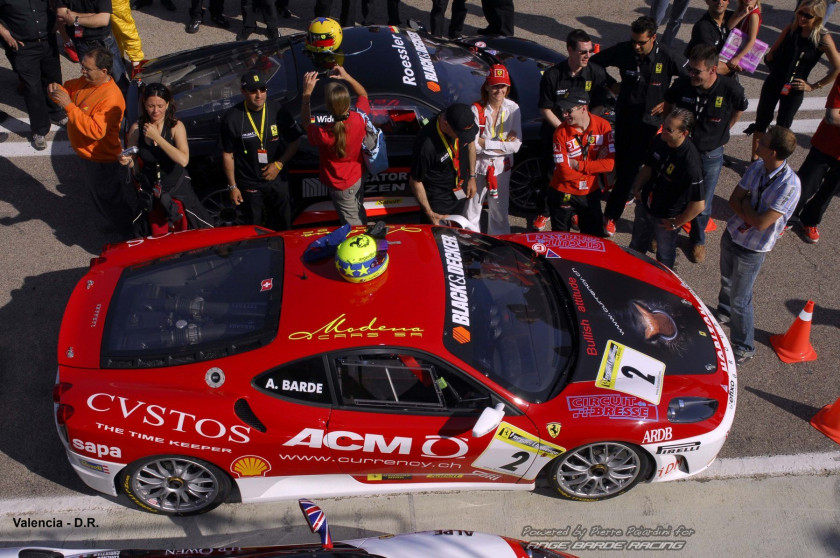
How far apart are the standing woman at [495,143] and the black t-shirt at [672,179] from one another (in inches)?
46.5

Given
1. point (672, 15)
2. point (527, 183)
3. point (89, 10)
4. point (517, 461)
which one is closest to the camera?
A: point (517, 461)

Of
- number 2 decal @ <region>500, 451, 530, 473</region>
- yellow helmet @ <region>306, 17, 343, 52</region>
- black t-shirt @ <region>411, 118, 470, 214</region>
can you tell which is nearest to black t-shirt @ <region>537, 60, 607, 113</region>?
black t-shirt @ <region>411, 118, 470, 214</region>

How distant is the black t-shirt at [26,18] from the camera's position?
731cm

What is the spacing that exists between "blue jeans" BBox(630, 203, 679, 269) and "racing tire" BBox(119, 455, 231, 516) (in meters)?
3.89

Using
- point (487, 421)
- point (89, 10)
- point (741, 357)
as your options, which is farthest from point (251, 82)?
point (741, 357)

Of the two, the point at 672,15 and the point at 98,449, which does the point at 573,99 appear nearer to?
the point at 98,449

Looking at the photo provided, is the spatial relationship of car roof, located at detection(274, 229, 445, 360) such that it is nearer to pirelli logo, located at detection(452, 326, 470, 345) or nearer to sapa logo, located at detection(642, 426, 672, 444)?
pirelli logo, located at detection(452, 326, 470, 345)

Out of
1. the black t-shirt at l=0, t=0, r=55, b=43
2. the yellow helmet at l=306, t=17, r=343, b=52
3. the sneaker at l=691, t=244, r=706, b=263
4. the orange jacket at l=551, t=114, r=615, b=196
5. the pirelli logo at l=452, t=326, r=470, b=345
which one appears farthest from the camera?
the black t-shirt at l=0, t=0, r=55, b=43

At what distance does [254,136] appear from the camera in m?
5.89

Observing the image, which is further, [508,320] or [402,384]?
[508,320]

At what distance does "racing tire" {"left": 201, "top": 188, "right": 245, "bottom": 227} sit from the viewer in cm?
650

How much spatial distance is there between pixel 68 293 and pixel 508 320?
3.97 metres

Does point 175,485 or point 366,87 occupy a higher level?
point 366,87

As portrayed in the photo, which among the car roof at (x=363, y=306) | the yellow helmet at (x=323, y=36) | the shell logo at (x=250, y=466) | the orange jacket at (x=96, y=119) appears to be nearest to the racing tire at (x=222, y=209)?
the orange jacket at (x=96, y=119)
